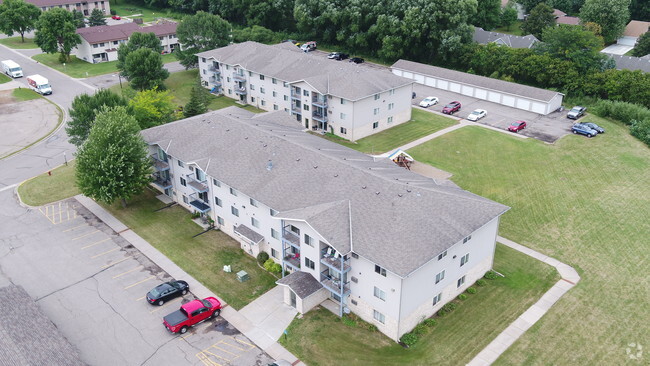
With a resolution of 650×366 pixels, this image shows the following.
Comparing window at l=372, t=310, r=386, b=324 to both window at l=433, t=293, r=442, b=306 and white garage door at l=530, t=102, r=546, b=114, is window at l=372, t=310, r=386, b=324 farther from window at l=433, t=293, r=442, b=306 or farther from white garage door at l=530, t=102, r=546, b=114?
white garage door at l=530, t=102, r=546, b=114

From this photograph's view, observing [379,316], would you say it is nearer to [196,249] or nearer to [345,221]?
[345,221]

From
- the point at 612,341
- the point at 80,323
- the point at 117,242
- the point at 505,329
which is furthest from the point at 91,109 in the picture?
the point at 612,341

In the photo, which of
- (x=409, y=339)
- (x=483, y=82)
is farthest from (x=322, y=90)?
(x=409, y=339)

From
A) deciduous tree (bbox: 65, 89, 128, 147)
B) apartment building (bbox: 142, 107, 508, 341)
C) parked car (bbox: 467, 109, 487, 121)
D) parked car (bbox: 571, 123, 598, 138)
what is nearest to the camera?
apartment building (bbox: 142, 107, 508, 341)

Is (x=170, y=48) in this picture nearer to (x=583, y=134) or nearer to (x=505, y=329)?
(x=583, y=134)

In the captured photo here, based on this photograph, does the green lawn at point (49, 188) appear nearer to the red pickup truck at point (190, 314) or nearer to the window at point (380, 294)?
the red pickup truck at point (190, 314)

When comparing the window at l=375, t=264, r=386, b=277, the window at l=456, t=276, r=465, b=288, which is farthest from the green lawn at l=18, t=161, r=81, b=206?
the window at l=456, t=276, r=465, b=288
